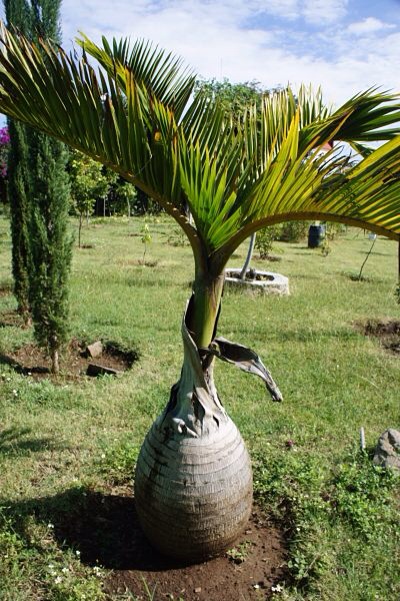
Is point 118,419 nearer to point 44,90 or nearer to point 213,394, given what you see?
point 213,394

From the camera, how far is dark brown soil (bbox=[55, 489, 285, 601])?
8.34 feet

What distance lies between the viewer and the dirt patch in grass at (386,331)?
21.1ft

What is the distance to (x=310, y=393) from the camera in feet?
16.0

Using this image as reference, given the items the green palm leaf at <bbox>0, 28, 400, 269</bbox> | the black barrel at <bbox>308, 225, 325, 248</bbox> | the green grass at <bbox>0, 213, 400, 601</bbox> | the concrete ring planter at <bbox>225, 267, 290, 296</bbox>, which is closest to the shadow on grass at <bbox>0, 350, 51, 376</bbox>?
the green grass at <bbox>0, 213, 400, 601</bbox>

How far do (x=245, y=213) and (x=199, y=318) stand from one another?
1.95 feet

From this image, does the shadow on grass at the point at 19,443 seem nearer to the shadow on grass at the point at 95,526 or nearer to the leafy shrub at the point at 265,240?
the shadow on grass at the point at 95,526

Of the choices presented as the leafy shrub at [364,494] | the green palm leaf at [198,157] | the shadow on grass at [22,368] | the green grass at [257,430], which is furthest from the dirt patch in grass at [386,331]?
the green palm leaf at [198,157]

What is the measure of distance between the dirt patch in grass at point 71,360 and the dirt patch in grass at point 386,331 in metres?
3.07

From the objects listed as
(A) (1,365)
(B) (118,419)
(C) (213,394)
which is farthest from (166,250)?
(C) (213,394)

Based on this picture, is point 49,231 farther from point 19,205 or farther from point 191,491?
point 191,491

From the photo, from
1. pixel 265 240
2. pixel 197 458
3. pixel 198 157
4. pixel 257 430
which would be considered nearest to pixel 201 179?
pixel 198 157

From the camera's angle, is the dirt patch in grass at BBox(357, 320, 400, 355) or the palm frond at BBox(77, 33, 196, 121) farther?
the dirt patch in grass at BBox(357, 320, 400, 355)

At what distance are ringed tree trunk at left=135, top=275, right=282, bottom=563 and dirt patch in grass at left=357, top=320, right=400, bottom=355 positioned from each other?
417cm

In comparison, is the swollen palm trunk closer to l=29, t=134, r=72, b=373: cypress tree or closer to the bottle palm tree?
the bottle palm tree
